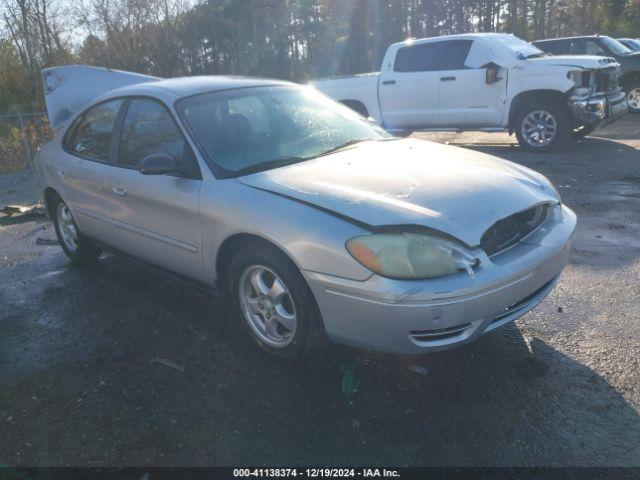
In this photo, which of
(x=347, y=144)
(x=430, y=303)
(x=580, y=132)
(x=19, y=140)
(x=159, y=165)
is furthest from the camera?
(x=19, y=140)

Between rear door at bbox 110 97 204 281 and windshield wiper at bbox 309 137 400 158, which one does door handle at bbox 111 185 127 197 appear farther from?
windshield wiper at bbox 309 137 400 158

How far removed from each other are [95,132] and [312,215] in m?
2.67

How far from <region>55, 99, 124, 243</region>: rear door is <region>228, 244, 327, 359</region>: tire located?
1.57m

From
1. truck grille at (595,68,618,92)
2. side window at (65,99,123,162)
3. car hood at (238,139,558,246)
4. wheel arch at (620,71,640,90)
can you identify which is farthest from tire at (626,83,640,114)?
side window at (65,99,123,162)

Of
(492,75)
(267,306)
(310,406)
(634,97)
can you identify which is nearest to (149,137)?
(267,306)

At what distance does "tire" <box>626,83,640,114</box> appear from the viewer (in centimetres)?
1359

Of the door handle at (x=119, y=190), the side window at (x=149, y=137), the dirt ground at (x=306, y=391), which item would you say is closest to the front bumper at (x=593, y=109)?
the dirt ground at (x=306, y=391)

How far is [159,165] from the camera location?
3406 millimetres

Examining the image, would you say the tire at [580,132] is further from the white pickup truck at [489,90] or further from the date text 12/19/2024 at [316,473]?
the date text 12/19/2024 at [316,473]

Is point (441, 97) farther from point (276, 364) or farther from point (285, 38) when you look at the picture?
point (285, 38)

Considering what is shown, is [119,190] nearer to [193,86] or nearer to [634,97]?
[193,86]

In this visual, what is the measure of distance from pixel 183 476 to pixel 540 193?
97.2 inches

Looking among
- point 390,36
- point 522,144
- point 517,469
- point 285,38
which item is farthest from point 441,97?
point 390,36

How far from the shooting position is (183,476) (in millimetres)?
2400
